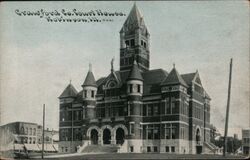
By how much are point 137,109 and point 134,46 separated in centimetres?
659

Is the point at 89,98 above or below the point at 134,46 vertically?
below

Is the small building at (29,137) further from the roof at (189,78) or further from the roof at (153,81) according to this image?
the roof at (189,78)

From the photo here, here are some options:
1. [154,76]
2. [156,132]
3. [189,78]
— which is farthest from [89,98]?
[189,78]

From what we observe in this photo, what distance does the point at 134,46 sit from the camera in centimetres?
3553

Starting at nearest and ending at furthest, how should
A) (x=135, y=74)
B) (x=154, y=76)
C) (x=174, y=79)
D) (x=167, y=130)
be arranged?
(x=174, y=79)
(x=167, y=130)
(x=135, y=74)
(x=154, y=76)

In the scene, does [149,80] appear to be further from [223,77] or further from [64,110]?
[223,77]

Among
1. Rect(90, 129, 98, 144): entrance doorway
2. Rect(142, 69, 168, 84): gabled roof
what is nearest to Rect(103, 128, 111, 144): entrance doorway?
Rect(90, 129, 98, 144): entrance doorway

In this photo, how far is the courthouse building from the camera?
3061cm

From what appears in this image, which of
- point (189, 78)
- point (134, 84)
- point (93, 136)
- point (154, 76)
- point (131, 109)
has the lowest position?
point (93, 136)

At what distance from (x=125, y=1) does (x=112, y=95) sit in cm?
1698

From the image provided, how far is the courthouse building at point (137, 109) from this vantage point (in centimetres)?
3061

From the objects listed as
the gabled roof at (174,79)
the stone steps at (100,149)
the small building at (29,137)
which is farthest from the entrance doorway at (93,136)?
the gabled roof at (174,79)

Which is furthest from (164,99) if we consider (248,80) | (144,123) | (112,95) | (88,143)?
(248,80)

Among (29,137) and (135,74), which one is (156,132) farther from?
(29,137)
